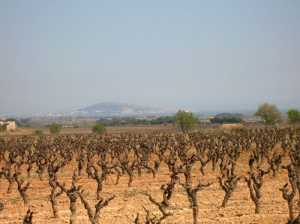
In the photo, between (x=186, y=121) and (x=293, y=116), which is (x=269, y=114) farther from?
(x=186, y=121)

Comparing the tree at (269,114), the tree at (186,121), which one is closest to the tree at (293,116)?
the tree at (269,114)

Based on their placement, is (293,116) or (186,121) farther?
(186,121)

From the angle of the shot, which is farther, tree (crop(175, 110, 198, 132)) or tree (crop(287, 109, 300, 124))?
tree (crop(175, 110, 198, 132))

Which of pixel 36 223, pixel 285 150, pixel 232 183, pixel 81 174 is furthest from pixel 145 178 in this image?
pixel 285 150

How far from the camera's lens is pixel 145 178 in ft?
115

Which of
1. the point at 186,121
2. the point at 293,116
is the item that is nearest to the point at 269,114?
the point at 293,116

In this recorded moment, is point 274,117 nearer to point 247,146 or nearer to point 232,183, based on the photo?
point 247,146

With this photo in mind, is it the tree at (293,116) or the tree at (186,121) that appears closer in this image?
the tree at (293,116)

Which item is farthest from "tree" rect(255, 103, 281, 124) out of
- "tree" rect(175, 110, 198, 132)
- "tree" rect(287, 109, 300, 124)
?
"tree" rect(175, 110, 198, 132)

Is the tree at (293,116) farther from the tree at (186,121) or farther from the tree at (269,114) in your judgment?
the tree at (186,121)

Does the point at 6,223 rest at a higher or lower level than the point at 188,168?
→ lower

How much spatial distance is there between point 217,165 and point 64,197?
58.4ft

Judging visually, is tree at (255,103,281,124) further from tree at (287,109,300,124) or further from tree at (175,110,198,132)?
tree at (175,110,198,132)

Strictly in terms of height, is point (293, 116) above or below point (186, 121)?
above
